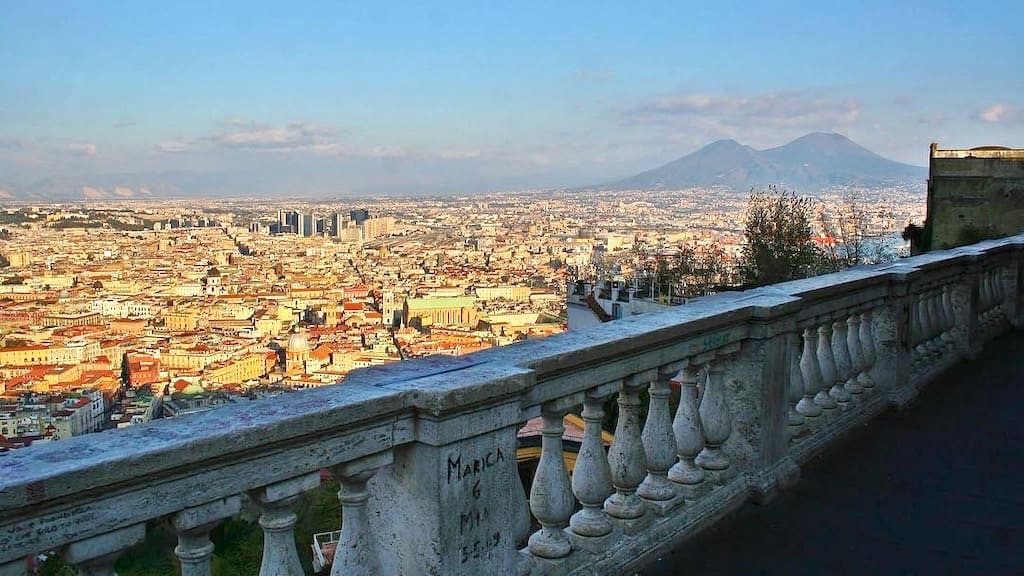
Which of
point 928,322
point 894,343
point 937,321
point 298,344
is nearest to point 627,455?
point 894,343

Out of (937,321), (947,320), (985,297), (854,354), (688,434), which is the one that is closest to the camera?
(688,434)

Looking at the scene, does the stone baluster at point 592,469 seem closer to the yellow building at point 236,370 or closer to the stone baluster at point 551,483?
the stone baluster at point 551,483

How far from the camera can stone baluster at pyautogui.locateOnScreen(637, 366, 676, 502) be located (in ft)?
11.5

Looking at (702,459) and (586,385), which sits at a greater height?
(586,385)

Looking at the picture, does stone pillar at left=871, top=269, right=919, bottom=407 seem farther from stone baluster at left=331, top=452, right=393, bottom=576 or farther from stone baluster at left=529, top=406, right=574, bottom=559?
stone baluster at left=331, top=452, right=393, bottom=576

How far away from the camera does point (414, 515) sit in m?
2.36

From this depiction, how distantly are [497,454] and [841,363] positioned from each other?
369 centimetres

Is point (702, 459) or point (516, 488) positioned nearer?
point (516, 488)

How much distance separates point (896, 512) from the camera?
13.3 ft

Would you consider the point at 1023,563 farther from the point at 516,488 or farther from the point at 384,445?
the point at 384,445

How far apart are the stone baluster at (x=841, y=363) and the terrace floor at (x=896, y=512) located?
0.27 meters

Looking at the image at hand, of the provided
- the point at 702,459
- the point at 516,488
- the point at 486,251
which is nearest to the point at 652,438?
the point at 702,459

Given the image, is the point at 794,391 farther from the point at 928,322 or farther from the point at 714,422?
the point at 928,322

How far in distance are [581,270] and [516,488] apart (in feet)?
246
